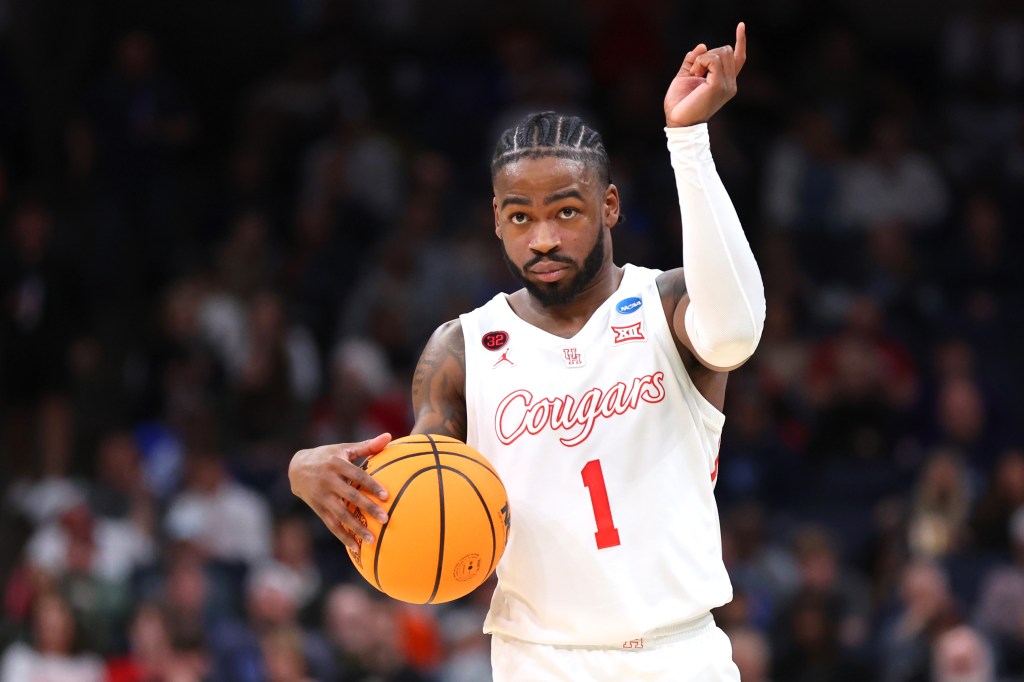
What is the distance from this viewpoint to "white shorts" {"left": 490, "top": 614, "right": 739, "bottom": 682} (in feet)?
14.7

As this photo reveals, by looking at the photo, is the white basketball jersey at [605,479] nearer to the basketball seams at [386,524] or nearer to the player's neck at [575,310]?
the player's neck at [575,310]

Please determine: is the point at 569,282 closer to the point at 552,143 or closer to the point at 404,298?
the point at 552,143

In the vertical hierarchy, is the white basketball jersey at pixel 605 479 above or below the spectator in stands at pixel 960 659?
above

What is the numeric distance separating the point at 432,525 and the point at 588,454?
54 cm

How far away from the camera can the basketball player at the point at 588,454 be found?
449cm

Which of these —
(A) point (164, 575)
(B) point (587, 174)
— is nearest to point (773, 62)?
(A) point (164, 575)

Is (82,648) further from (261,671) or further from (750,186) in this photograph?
(750,186)

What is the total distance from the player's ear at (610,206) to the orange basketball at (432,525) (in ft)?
2.90

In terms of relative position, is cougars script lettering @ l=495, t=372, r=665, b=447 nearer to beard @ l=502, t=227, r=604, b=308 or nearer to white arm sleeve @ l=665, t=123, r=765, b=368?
beard @ l=502, t=227, r=604, b=308

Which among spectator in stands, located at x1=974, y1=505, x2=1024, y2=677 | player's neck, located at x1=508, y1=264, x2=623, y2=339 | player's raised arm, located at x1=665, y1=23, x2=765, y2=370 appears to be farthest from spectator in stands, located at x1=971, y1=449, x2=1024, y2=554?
player's raised arm, located at x1=665, y1=23, x2=765, y2=370

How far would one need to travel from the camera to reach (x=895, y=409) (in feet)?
38.7

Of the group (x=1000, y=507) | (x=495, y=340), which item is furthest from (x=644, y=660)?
(x=1000, y=507)

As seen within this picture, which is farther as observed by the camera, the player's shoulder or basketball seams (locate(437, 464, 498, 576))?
the player's shoulder

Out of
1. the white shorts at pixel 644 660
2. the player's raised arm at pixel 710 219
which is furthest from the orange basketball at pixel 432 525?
the player's raised arm at pixel 710 219
